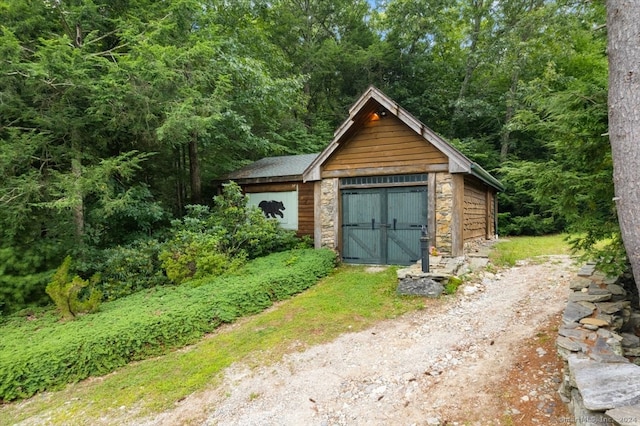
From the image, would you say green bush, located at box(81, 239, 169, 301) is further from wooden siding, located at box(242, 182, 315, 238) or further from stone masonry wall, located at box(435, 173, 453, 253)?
stone masonry wall, located at box(435, 173, 453, 253)

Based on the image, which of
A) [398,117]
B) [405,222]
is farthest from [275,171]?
[405,222]

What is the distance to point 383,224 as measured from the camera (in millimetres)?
9102

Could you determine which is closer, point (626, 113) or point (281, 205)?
point (626, 113)

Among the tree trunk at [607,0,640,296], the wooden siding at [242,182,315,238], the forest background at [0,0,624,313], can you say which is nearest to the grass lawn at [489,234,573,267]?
the forest background at [0,0,624,313]

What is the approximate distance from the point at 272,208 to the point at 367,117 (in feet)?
13.7

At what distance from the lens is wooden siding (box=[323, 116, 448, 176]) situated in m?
8.57

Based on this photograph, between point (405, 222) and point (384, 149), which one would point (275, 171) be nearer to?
point (384, 149)

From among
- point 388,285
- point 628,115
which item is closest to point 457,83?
A: point 388,285

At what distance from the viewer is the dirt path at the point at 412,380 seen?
3.15 metres

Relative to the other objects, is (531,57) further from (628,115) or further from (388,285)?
(628,115)

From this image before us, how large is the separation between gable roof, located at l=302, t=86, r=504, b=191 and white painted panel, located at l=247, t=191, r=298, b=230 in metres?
1.16

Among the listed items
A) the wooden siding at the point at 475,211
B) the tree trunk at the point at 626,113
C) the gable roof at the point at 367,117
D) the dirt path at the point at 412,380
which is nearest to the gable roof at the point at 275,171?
the gable roof at the point at 367,117

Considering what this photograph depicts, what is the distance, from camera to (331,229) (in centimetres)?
962

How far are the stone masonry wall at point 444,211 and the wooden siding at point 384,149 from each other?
Answer: 482mm
